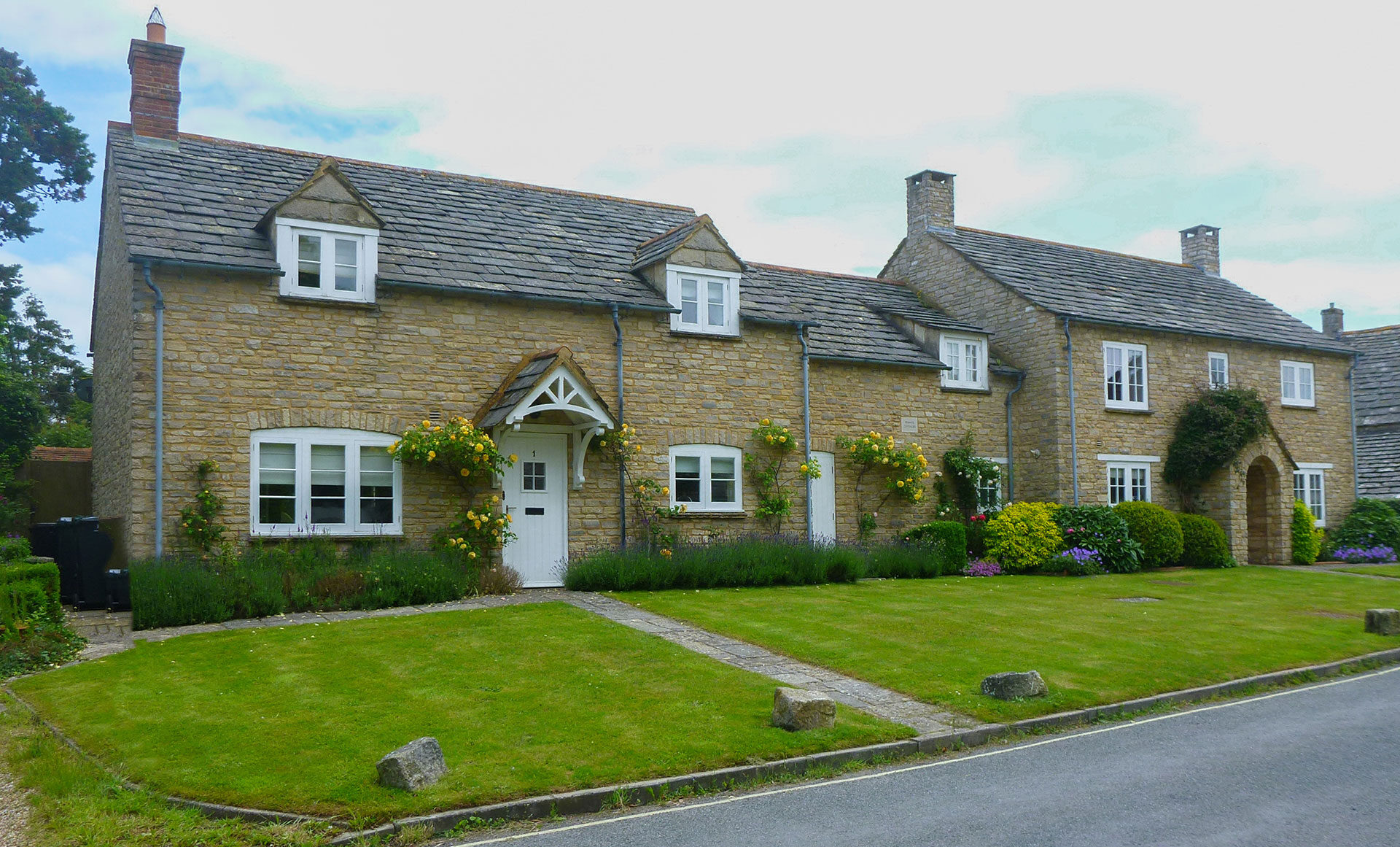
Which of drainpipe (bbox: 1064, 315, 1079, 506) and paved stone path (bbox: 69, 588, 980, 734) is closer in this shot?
paved stone path (bbox: 69, 588, 980, 734)

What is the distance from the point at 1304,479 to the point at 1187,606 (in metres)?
16.3

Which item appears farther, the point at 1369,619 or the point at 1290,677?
the point at 1369,619

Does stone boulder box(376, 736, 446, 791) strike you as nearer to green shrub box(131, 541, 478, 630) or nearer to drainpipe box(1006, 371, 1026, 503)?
green shrub box(131, 541, 478, 630)

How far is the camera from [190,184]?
682 inches

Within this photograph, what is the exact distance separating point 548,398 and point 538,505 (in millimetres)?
2204

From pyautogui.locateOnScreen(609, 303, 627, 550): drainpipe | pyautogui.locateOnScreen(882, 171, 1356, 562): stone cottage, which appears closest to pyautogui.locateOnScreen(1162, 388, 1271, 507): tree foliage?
pyautogui.locateOnScreen(882, 171, 1356, 562): stone cottage

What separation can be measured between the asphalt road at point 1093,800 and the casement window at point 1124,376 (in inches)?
695

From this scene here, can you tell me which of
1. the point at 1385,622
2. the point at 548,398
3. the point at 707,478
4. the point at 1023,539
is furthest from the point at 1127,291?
the point at 548,398

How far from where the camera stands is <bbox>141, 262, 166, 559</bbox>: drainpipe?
48.5ft

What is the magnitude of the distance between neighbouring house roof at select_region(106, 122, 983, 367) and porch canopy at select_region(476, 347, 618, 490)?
161 centimetres

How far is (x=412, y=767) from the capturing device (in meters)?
7.07

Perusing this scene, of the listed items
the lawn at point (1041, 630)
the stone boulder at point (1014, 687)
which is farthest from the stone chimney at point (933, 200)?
the stone boulder at point (1014, 687)

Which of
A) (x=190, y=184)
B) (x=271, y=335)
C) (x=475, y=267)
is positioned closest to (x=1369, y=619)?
(x=475, y=267)

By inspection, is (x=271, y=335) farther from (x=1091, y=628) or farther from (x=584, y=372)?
(x=1091, y=628)
